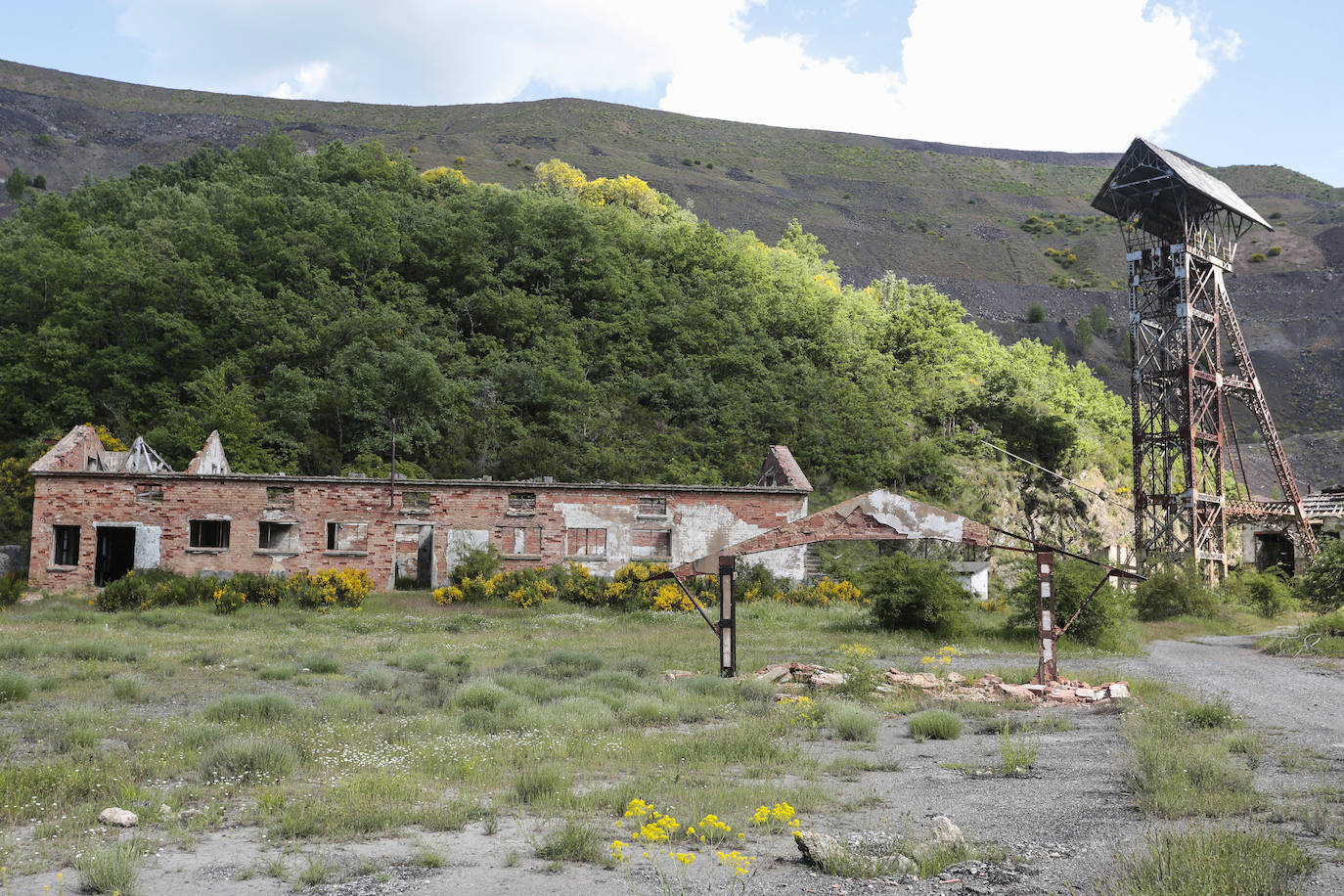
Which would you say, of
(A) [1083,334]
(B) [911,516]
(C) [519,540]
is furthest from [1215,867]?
(A) [1083,334]

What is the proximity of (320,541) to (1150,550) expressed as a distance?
98.4 ft

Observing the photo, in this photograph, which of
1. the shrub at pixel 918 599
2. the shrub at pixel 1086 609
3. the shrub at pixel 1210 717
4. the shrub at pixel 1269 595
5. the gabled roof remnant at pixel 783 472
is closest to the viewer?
the shrub at pixel 1210 717

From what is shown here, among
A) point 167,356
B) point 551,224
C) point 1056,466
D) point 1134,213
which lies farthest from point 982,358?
point 167,356

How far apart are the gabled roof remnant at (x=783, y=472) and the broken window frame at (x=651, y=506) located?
13.2 ft

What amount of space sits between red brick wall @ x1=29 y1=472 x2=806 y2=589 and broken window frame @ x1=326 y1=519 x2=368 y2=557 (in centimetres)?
13

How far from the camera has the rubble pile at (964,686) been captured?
45.8 ft

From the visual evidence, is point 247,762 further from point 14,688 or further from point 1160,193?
point 1160,193

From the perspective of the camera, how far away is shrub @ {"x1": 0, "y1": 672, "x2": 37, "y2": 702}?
13.2m

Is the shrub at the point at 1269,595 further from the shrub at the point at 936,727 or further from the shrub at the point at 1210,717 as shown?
the shrub at the point at 936,727

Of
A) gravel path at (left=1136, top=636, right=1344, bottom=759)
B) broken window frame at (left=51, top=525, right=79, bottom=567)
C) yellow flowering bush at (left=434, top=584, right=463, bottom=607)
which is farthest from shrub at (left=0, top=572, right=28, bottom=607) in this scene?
gravel path at (left=1136, top=636, right=1344, bottom=759)

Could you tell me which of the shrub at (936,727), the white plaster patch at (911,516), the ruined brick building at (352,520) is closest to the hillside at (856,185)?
the ruined brick building at (352,520)

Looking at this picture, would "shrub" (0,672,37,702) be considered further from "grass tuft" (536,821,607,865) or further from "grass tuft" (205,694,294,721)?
"grass tuft" (536,821,607,865)

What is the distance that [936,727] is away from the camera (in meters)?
11.8

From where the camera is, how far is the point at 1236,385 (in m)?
39.1
